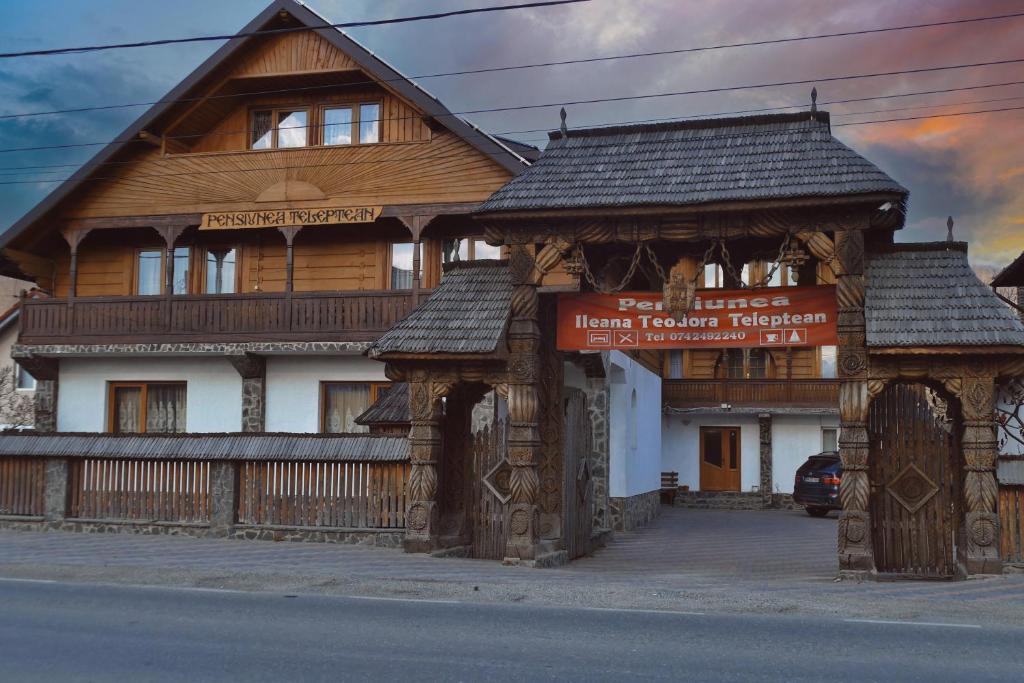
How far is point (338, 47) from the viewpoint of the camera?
24406 mm

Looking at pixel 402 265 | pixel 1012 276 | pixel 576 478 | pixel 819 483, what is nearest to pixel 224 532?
pixel 576 478

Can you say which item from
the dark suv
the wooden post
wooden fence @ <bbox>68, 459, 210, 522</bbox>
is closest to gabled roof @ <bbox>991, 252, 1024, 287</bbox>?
the dark suv

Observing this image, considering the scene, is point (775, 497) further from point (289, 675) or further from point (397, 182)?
point (289, 675)

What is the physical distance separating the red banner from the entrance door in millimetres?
23306

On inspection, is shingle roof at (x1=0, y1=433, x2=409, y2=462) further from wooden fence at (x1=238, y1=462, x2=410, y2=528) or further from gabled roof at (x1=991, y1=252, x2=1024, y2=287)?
gabled roof at (x1=991, y1=252, x2=1024, y2=287)

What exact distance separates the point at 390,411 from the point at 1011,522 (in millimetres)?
11393

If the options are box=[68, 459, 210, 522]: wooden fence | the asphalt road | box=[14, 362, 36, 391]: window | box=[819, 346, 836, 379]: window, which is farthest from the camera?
box=[819, 346, 836, 379]: window

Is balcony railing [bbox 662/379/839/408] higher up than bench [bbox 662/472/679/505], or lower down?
higher up

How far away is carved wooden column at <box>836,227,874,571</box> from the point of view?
13.5 m

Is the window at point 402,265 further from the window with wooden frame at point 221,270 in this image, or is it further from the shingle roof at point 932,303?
the shingle roof at point 932,303

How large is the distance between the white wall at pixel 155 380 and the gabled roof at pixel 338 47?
3.72 m

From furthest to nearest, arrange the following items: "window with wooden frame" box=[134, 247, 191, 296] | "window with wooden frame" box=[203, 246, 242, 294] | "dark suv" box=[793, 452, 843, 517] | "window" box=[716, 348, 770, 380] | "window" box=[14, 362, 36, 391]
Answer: "window" box=[716, 348, 770, 380] < "window" box=[14, 362, 36, 391] < "dark suv" box=[793, 452, 843, 517] < "window with wooden frame" box=[134, 247, 191, 296] < "window with wooden frame" box=[203, 246, 242, 294]

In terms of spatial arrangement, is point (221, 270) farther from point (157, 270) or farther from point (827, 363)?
point (827, 363)

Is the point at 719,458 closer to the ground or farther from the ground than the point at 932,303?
closer to the ground
